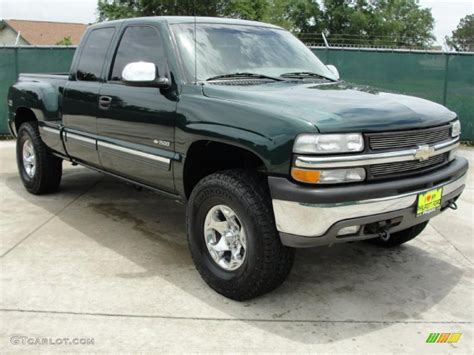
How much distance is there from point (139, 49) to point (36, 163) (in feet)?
7.78

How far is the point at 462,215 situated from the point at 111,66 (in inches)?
159

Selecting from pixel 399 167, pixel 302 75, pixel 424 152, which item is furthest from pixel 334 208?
pixel 302 75

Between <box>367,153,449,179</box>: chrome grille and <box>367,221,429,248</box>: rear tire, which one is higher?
<box>367,153,449,179</box>: chrome grille

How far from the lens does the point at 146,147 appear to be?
169 inches

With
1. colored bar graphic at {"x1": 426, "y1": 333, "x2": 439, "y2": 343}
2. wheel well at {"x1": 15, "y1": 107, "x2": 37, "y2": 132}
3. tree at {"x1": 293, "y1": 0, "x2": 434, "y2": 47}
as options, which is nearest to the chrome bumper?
colored bar graphic at {"x1": 426, "y1": 333, "x2": 439, "y2": 343}

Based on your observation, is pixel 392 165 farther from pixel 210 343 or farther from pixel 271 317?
pixel 210 343

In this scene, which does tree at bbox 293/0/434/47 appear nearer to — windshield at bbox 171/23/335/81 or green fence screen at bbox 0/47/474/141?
green fence screen at bbox 0/47/474/141

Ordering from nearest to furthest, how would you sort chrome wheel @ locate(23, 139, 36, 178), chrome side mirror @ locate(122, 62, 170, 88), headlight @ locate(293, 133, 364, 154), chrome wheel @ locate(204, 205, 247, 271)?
headlight @ locate(293, 133, 364, 154)
chrome wheel @ locate(204, 205, 247, 271)
chrome side mirror @ locate(122, 62, 170, 88)
chrome wheel @ locate(23, 139, 36, 178)

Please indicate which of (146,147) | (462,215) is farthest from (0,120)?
(462,215)

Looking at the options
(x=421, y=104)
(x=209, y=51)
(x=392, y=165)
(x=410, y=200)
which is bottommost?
(x=410, y=200)

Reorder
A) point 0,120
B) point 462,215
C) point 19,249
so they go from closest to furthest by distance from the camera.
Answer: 1. point 19,249
2. point 462,215
3. point 0,120

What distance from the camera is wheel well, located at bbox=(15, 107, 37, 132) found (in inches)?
253

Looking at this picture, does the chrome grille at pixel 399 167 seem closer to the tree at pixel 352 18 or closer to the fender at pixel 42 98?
the fender at pixel 42 98

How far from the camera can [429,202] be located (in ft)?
11.5
